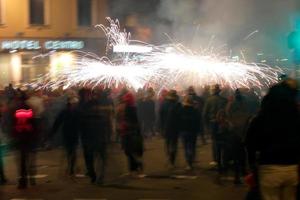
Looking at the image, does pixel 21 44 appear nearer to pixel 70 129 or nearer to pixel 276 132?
pixel 70 129

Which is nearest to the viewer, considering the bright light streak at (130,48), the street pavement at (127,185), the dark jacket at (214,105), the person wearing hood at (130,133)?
the street pavement at (127,185)

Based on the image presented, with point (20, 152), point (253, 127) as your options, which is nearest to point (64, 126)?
point (20, 152)

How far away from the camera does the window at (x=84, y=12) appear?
98.6ft

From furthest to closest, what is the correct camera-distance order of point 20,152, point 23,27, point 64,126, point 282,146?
point 23,27, point 64,126, point 20,152, point 282,146

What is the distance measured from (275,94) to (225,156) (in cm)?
574

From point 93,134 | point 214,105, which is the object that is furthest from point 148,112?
point 93,134

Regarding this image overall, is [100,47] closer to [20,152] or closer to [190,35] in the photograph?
[190,35]

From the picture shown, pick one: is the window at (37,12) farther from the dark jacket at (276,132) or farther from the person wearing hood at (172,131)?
the dark jacket at (276,132)

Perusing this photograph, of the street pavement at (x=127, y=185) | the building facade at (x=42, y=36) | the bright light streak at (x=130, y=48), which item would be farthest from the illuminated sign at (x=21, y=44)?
the street pavement at (x=127, y=185)

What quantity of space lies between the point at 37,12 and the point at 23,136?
19735 millimetres

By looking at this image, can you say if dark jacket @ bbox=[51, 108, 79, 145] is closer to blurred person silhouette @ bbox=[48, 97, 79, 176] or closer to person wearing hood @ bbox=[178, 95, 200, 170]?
blurred person silhouette @ bbox=[48, 97, 79, 176]

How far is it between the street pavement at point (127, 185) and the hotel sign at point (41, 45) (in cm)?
1586

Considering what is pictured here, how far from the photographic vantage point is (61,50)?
1155 inches

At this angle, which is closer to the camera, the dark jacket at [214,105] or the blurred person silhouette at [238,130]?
the blurred person silhouette at [238,130]
